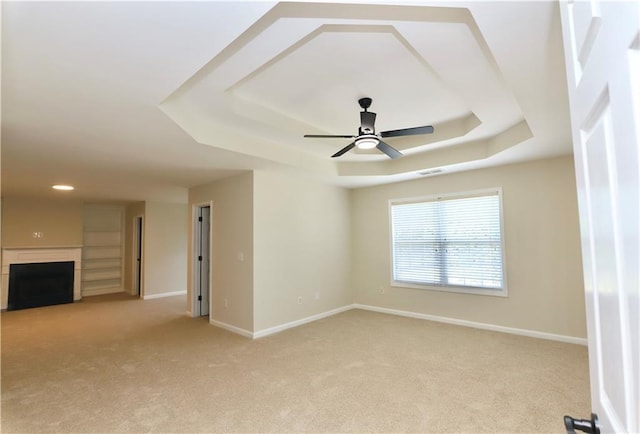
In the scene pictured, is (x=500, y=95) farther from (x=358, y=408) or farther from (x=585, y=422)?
(x=358, y=408)

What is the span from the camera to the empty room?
952 mm

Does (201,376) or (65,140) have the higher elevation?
(65,140)

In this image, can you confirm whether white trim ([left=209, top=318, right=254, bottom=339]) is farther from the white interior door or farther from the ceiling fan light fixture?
the white interior door

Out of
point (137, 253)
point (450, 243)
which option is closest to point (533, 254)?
point (450, 243)

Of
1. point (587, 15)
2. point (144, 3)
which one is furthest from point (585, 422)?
point (144, 3)

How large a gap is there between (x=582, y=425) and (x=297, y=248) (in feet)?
14.8

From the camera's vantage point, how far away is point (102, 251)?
8375 mm

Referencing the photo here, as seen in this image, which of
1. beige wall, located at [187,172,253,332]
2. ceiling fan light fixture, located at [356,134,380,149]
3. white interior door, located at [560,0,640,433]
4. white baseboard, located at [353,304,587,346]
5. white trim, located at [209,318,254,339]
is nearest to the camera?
white interior door, located at [560,0,640,433]

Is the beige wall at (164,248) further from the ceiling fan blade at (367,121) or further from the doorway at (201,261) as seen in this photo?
the ceiling fan blade at (367,121)

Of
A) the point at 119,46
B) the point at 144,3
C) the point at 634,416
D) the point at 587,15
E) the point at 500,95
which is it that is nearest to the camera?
the point at 634,416

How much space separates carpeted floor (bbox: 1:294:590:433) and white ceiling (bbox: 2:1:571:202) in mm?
2382

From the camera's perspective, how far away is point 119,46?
1.75 m

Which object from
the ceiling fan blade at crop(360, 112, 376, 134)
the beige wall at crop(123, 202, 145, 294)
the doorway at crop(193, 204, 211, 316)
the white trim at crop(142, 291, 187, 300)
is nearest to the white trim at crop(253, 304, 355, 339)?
the doorway at crop(193, 204, 211, 316)

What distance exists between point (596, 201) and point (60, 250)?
9286 millimetres
